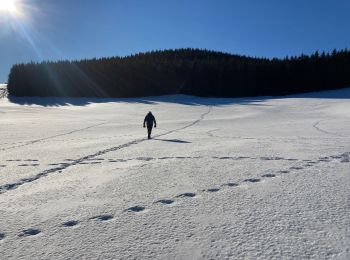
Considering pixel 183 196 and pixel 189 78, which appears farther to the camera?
pixel 189 78

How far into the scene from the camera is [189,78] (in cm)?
7100

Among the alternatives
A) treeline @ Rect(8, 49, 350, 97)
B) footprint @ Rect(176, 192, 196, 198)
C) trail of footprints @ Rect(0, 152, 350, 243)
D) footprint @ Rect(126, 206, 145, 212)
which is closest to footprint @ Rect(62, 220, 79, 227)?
trail of footprints @ Rect(0, 152, 350, 243)

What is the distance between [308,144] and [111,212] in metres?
9.33

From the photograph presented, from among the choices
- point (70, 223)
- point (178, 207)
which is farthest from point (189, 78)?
point (70, 223)

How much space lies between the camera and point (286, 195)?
6.68 meters

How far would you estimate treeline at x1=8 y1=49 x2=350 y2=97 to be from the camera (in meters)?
69.1

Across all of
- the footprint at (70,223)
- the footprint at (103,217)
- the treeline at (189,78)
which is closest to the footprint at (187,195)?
the footprint at (103,217)

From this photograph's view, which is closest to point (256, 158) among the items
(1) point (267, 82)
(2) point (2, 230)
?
(2) point (2, 230)

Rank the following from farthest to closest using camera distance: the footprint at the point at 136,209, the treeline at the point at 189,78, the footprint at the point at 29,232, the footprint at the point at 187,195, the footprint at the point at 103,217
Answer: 1. the treeline at the point at 189,78
2. the footprint at the point at 187,195
3. the footprint at the point at 136,209
4. the footprint at the point at 103,217
5. the footprint at the point at 29,232

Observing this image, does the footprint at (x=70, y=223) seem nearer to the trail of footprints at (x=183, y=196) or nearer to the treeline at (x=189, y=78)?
the trail of footprints at (x=183, y=196)

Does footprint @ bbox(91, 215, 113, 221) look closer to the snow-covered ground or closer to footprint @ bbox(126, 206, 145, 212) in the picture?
the snow-covered ground

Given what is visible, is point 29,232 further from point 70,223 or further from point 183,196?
point 183,196

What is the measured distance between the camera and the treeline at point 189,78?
69.1m

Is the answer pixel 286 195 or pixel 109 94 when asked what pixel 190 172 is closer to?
pixel 286 195
